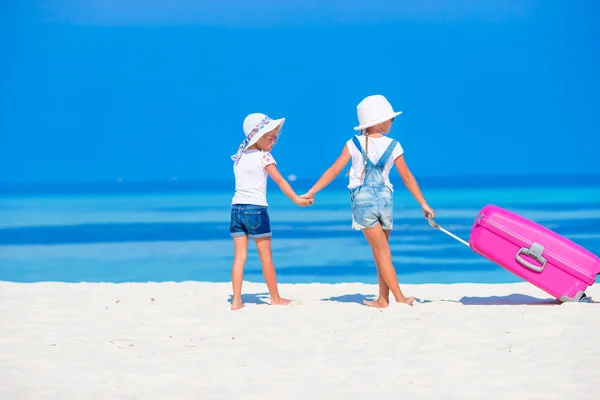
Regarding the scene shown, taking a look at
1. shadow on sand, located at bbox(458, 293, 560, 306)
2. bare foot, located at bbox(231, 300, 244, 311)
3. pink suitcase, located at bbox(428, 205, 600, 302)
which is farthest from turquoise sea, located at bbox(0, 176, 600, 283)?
pink suitcase, located at bbox(428, 205, 600, 302)

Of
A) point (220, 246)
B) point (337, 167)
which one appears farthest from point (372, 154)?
point (220, 246)

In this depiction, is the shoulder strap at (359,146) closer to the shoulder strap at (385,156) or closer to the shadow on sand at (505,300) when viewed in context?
the shoulder strap at (385,156)

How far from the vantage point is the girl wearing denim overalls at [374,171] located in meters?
5.97

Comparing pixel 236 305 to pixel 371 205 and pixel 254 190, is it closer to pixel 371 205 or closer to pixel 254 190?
pixel 254 190

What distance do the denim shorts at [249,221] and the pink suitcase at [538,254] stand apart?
1198 mm

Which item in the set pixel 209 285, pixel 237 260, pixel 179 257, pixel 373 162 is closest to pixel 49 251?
pixel 179 257

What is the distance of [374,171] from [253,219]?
0.93 metres

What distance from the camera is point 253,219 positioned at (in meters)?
6.28

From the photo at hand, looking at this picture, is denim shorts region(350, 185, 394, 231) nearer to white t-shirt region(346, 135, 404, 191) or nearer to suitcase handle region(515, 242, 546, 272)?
white t-shirt region(346, 135, 404, 191)

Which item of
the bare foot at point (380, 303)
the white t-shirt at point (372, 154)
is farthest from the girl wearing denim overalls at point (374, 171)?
the bare foot at point (380, 303)

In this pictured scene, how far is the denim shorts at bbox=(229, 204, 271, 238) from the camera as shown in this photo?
20.6 ft

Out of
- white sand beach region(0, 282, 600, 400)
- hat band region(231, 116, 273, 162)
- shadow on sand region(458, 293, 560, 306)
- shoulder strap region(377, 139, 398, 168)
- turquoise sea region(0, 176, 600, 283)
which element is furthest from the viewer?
turquoise sea region(0, 176, 600, 283)

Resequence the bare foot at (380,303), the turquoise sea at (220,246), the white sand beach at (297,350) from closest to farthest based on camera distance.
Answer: the white sand beach at (297,350), the bare foot at (380,303), the turquoise sea at (220,246)

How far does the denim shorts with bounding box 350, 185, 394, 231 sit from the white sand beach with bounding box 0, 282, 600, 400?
1.96 feet
